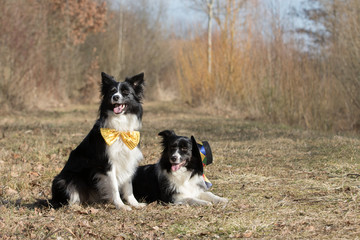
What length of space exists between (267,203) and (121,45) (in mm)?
22007

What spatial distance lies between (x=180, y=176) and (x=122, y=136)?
0.80 m

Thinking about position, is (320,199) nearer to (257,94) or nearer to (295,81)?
(295,81)

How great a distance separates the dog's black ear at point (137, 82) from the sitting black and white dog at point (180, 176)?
55cm

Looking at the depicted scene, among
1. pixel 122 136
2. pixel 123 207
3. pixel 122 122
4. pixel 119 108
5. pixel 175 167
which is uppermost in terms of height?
pixel 119 108

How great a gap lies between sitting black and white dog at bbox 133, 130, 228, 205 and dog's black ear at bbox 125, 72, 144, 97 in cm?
55

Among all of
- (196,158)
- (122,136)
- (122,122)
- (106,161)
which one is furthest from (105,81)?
(196,158)

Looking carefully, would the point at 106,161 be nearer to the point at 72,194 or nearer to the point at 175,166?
the point at 72,194

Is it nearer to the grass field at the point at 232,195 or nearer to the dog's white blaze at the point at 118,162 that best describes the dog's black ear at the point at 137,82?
the dog's white blaze at the point at 118,162

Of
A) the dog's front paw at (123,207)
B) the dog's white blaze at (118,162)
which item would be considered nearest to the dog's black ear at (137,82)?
the dog's white blaze at (118,162)

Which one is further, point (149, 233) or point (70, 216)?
point (70, 216)

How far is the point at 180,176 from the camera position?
16.8 feet

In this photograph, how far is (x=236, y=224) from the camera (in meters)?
4.10

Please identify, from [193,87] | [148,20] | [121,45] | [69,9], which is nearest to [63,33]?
[69,9]

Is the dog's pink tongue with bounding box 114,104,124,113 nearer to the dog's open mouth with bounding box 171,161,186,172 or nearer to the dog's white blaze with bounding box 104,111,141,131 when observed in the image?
the dog's white blaze with bounding box 104,111,141,131
